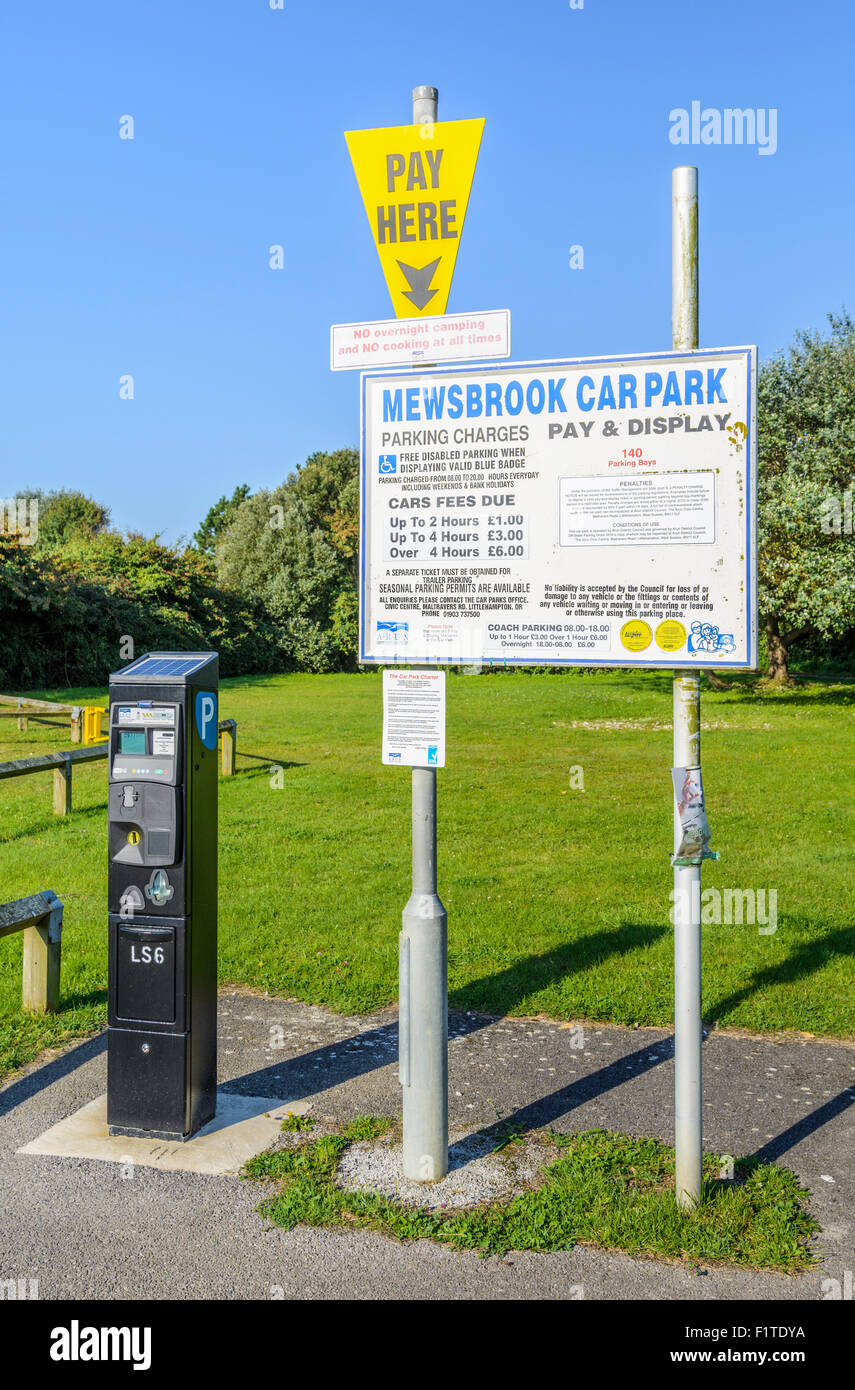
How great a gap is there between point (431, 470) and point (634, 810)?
8.45 metres

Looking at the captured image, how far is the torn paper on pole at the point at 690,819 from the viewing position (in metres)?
3.67

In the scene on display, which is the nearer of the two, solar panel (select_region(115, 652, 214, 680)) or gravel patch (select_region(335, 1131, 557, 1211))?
gravel patch (select_region(335, 1131, 557, 1211))

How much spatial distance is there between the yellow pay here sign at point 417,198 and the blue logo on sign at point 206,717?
5.47ft

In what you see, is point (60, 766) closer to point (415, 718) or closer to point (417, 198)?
point (415, 718)

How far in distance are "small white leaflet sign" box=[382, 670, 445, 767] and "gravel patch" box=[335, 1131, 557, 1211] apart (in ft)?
4.95

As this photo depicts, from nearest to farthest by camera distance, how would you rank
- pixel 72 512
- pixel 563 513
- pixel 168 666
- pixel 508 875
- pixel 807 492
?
pixel 563 513, pixel 168 666, pixel 508 875, pixel 807 492, pixel 72 512

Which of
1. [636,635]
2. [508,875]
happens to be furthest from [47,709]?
[636,635]

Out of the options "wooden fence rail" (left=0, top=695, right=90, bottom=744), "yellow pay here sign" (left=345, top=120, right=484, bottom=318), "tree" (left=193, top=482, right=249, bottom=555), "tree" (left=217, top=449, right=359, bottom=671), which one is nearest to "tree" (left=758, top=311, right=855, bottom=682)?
"wooden fence rail" (left=0, top=695, right=90, bottom=744)

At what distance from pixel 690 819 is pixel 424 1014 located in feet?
3.93

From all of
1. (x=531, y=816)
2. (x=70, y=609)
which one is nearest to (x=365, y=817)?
(x=531, y=816)

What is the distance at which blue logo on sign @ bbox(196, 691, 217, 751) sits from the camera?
4.31 m

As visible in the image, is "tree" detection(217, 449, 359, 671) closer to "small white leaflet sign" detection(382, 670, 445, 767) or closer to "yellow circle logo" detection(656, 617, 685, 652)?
"small white leaflet sign" detection(382, 670, 445, 767)

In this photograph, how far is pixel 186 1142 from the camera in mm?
4254

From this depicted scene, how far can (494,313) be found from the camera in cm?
A: 391
